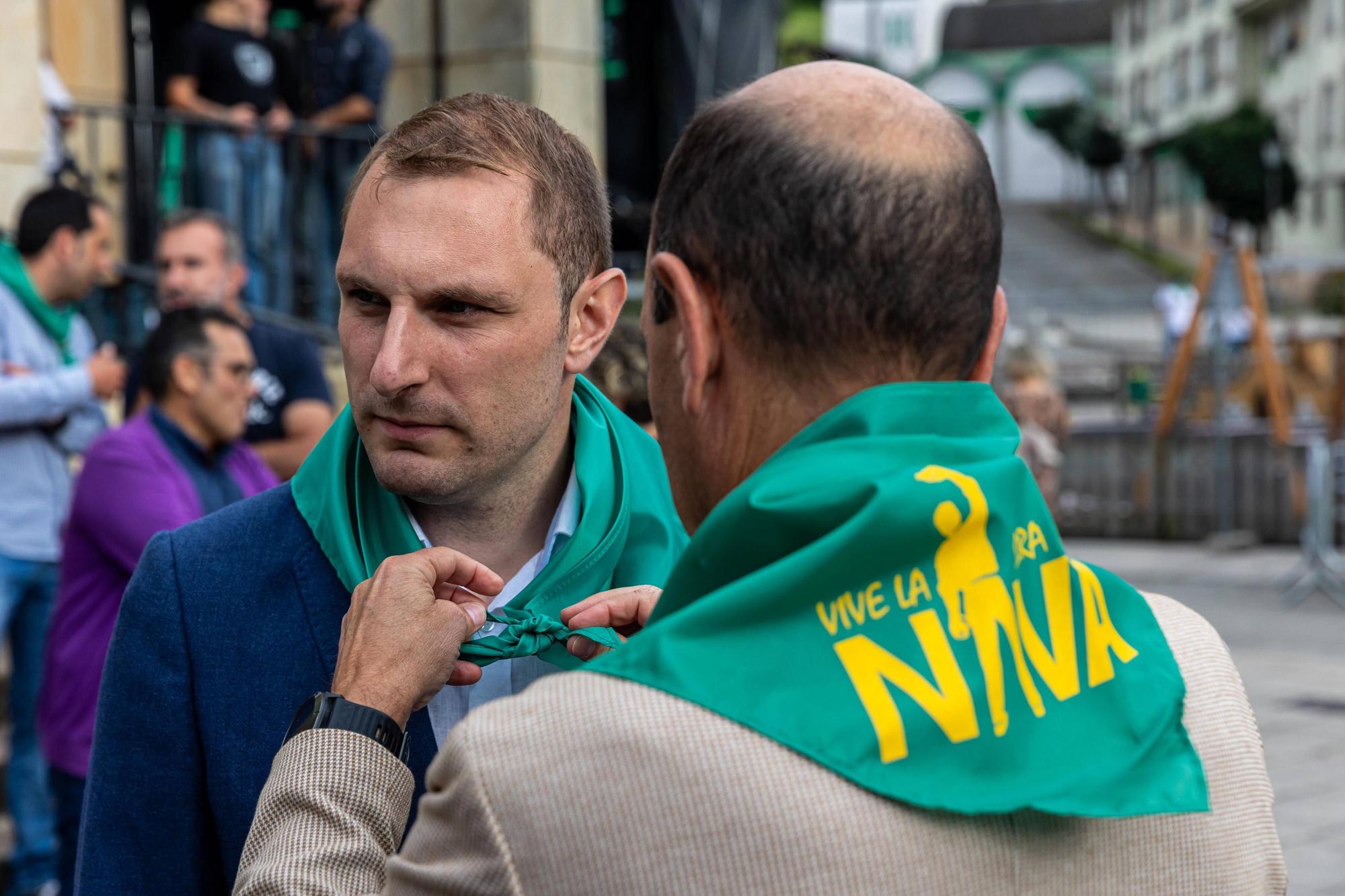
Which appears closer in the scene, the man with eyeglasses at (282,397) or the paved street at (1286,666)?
the man with eyeglasses at (282,397)

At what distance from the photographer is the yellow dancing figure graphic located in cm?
131

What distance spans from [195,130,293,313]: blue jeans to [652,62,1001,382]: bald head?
7015 mm

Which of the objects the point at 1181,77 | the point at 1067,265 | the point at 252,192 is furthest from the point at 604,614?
the point at 1181,77

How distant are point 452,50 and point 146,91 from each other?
9.43 ft

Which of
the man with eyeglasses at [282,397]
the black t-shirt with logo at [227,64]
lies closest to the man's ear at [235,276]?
the man with eyeglasses at [282,397]

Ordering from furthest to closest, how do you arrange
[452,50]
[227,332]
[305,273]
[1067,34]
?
[1067,34] < [452,50] < [305,273] < [227,332]

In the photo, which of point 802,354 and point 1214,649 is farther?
point 1214,649

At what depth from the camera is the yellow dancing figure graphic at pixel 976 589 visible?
1309 millimetres

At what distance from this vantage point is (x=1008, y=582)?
1358 millimetres

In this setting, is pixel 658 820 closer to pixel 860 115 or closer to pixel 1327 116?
pixel 860 115

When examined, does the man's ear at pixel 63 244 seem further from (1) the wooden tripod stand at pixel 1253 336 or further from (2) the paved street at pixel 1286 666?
(1) the wooden tripod stand at pixel 1253 336

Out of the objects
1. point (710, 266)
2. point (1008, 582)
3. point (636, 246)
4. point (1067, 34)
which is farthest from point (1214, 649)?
point (1067, 34)

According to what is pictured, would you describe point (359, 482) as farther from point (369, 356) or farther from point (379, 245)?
point (379, 245)

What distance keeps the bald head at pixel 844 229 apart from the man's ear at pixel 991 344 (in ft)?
0.09
